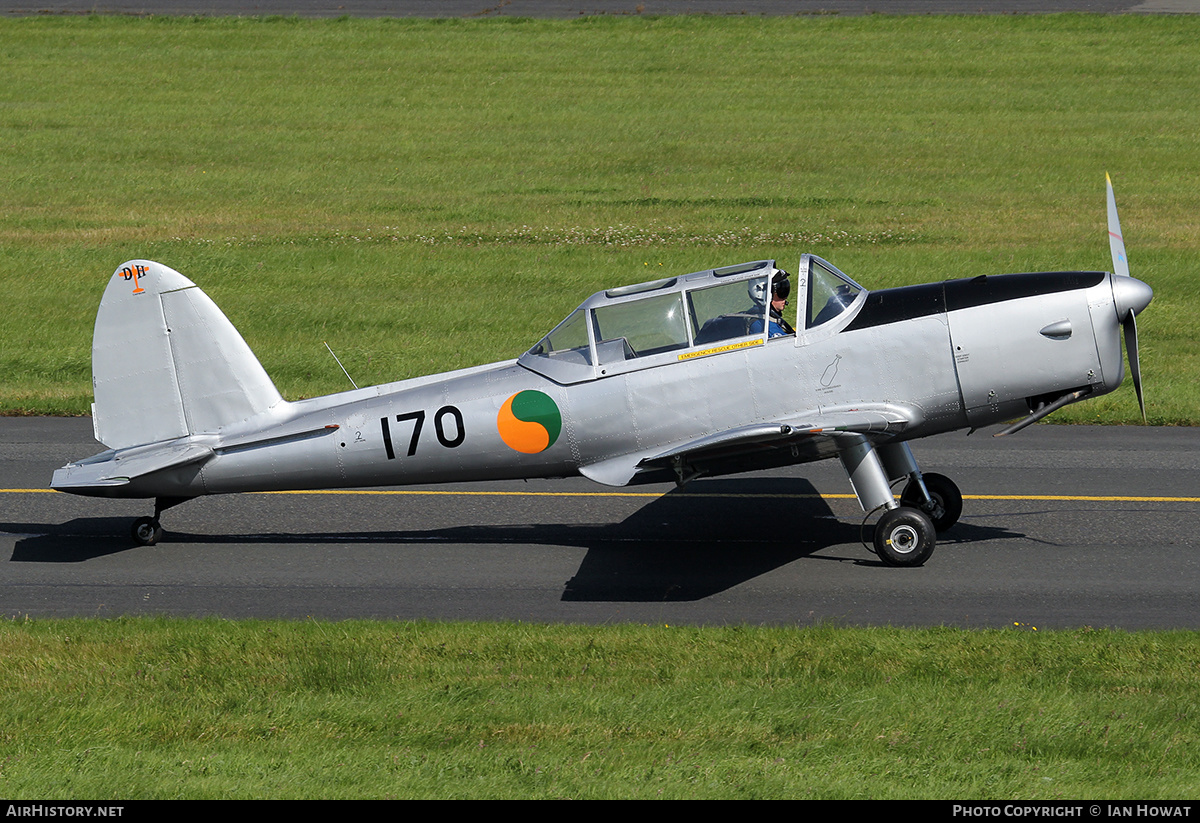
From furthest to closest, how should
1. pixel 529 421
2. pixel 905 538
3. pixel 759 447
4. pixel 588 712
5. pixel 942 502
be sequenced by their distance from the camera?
pixel 942 502 → pixel 529 421 → pixel 905 538 → pixel 759 447 → pixel 588 712

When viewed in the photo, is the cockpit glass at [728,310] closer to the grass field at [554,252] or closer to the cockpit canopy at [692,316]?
the cockpit canopy at [692,316]

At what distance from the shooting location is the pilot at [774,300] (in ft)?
33.6

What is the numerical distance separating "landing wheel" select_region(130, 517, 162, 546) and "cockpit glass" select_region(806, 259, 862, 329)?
6.18 metres

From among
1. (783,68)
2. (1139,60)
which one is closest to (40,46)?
(783,68)

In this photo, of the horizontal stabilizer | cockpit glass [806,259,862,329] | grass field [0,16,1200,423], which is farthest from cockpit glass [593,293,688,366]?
grass field [0,16,1200,423]

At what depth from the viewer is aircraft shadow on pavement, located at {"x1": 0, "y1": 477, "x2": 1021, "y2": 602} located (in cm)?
1022

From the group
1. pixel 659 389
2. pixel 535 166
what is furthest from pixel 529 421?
pixel 535 166

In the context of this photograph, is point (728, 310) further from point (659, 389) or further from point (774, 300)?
point (659, 389)

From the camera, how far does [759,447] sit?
31.7 ft

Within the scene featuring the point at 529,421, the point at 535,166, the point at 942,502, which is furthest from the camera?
the point at 535,166

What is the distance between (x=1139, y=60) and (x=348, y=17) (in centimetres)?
2680

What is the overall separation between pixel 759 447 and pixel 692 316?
1.35 metres

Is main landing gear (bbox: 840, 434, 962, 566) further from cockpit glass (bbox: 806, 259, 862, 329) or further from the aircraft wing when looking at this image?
cockpit glass (bbox: 806, 259, 862, 329)

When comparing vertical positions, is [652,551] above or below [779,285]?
below
